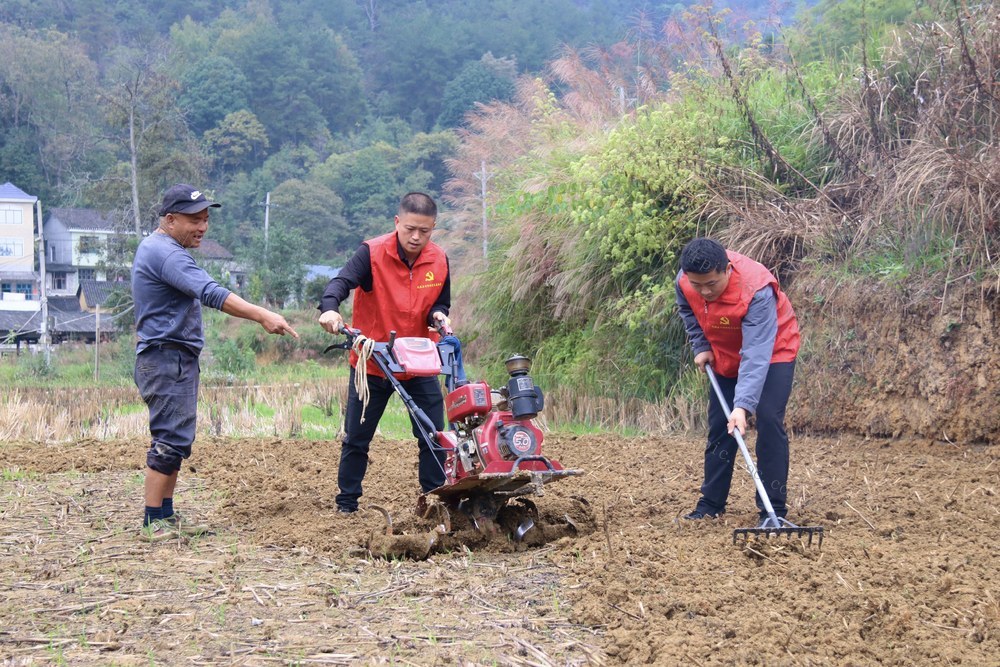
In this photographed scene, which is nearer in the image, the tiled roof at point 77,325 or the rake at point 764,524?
the rake at point 764,524

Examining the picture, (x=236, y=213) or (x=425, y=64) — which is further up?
(x=425, y=64)

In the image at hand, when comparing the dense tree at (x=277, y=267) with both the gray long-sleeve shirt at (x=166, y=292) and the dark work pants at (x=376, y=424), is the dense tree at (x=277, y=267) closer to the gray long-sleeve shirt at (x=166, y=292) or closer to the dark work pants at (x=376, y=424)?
the dark work pants at (x=376, y=424)

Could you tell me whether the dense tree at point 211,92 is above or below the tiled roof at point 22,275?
above

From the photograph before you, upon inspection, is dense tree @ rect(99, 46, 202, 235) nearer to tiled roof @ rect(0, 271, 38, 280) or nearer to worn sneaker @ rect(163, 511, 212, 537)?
tiled roof @ rect(0, 271, 38, 280)

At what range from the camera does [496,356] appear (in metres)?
13.2

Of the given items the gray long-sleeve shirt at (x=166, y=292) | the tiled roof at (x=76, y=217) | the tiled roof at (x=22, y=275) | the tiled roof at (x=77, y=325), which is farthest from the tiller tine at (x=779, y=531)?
the tiled roof at (x=22, y=275)

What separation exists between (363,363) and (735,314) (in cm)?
201

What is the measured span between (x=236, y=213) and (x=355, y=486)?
54.5m

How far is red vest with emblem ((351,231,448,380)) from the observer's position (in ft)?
19.5

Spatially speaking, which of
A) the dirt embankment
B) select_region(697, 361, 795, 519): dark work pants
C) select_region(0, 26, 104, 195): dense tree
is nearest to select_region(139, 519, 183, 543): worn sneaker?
select_region(697, 361, 795, 519): dark work pants

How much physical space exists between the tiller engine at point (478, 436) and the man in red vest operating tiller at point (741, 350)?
99 centimetres

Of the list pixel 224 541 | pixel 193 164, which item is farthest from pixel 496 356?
pixel 193 164

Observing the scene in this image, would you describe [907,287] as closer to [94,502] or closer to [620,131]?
[620,131]

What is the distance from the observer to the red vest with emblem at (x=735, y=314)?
17.8 ft
